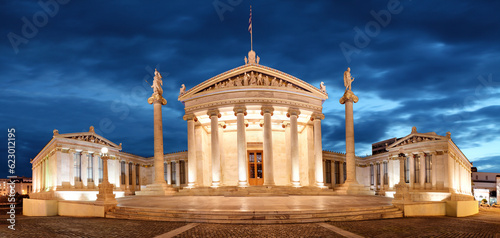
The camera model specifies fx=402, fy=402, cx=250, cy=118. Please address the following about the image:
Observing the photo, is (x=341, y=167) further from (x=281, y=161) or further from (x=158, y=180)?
(x=158, y=180)

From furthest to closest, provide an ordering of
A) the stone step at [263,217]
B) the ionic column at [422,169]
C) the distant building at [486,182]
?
the distant building at [486,182] → the ionic column at [422,169] → the stone step at [263,217]

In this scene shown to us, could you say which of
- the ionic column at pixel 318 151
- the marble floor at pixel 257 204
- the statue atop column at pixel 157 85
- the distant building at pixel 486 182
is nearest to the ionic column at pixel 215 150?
the statue atop column at pixel 157 85

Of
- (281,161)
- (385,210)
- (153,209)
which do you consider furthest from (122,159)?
(385,210)

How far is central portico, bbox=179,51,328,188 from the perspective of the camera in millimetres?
38531

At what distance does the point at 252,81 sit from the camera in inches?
1561

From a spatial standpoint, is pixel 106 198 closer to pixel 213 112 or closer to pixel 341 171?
pixel 213 112

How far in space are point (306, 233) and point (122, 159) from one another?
4784 centimetres

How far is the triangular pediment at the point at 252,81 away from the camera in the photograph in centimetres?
3962

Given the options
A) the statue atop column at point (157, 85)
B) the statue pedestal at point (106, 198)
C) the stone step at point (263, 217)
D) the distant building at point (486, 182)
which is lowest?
the distant building at point (486, 182)

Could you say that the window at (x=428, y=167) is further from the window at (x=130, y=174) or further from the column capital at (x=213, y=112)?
the window at (x=130, y=174)

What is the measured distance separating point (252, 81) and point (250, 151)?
928 cm

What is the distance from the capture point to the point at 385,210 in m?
21.6

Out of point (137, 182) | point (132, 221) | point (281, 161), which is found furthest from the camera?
point (137, 182)

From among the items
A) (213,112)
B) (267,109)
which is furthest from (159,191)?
(267,109)
